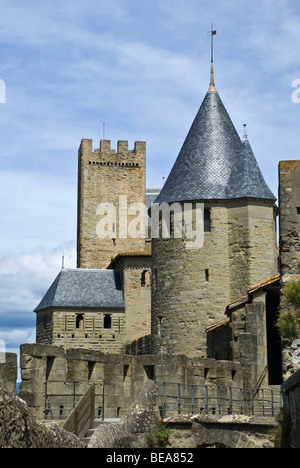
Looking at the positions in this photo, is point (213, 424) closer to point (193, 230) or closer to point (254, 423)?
point (254, 423)

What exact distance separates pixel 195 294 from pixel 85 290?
1550 cm

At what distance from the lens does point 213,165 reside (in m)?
33.4

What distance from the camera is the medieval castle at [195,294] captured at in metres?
18.1

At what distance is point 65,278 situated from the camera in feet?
155

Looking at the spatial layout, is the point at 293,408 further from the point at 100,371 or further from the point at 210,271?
the point at 210,271

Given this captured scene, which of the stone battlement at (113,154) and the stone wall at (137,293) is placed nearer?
the stone wall at (137,293)

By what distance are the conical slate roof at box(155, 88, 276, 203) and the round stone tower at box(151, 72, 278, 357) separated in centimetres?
4

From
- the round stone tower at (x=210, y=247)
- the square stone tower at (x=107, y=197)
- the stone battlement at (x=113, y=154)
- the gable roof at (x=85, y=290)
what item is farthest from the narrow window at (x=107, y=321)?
the stone battlement at (x=113, y=154)

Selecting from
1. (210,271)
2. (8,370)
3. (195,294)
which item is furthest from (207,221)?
(8,370)

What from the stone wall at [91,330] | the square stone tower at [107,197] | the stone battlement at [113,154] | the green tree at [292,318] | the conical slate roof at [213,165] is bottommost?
the green tree at [292,318]

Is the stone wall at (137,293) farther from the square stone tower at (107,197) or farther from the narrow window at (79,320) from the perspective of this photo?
the square stone tower at (107,197)

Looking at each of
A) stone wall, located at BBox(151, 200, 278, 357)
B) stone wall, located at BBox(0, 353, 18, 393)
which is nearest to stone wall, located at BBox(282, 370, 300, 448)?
stone wall, located at BBox(0, 353, 18, 393)

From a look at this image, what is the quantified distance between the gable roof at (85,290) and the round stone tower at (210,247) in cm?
1250

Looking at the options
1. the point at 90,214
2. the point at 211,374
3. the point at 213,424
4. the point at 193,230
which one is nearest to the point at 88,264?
the point at 90,214
